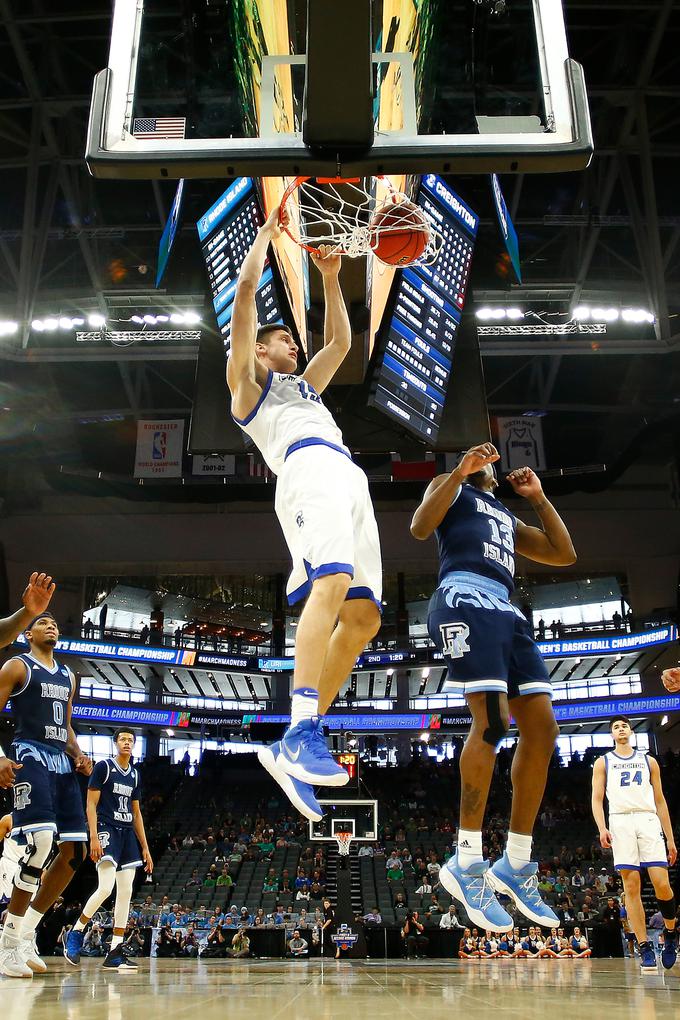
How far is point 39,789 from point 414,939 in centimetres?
1037

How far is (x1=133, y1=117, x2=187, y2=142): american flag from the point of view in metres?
3.92

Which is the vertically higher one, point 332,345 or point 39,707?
point 332,345

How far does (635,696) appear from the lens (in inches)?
1025

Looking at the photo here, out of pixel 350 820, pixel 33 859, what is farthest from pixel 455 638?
pixel 350 820

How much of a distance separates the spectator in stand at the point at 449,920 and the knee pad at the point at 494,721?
13.2 meters

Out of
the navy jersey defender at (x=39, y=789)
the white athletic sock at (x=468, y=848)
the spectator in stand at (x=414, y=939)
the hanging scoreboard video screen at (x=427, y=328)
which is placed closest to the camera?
the white athletic sock at (x=468, y=848)

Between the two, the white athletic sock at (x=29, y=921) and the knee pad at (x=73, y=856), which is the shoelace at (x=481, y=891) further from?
the knee pad at (x=73, y=856)

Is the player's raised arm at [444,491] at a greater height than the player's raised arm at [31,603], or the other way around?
the player's raised arm at [444,491]

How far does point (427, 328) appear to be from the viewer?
1034 cm

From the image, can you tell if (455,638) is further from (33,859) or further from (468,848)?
(33,859)

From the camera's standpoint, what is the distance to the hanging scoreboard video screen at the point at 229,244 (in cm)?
991

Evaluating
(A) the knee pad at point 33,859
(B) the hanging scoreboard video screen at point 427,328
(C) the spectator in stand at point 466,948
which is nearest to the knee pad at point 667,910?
(A) the knee pad at point 33,859

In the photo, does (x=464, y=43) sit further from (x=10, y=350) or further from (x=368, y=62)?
(x=10, y=350)

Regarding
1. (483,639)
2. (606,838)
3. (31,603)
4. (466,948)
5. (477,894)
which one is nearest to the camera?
(477,894)
